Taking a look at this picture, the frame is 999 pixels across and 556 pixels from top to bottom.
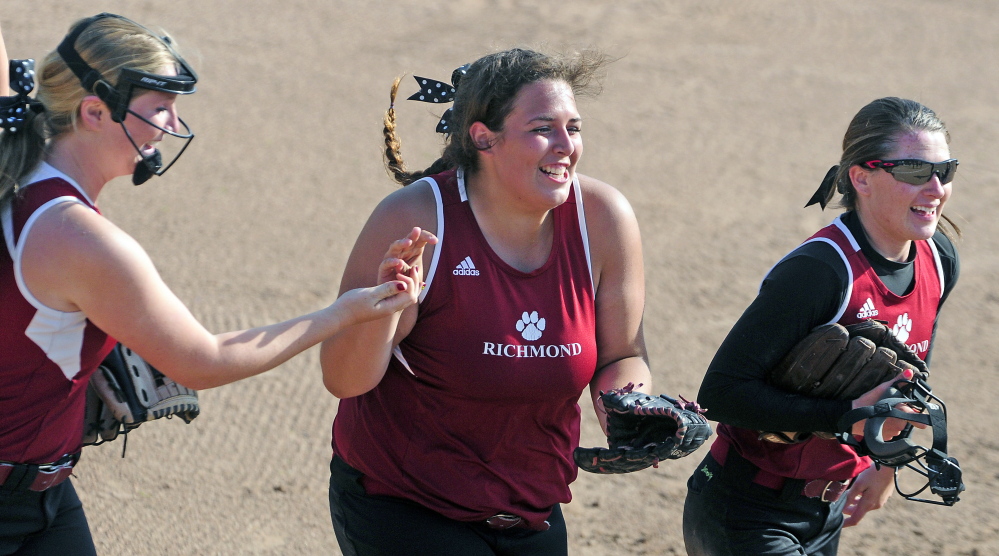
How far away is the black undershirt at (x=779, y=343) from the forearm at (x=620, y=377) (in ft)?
0.96

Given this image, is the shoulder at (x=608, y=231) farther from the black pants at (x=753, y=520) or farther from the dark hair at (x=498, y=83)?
the black pants at (x=753, y=520)

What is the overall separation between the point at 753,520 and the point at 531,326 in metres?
1.08

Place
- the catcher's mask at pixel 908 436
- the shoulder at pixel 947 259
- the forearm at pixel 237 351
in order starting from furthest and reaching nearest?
1. the shoulder at pixel 947 259
2. the catcher's mask at pixel 908 436
3. the forearm at pixel 237 351

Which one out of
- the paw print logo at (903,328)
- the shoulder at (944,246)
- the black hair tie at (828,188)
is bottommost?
the paw print logo at (903,328)

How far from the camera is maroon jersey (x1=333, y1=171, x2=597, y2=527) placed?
2.94m

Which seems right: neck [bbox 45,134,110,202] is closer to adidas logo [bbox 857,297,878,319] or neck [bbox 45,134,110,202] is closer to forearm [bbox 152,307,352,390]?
forearm [bbox 152,307,352,390]

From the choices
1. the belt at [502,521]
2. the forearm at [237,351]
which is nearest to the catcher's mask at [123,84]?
the forearm at [237,351]

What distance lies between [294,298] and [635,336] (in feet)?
14.4

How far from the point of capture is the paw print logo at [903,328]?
3382 mm

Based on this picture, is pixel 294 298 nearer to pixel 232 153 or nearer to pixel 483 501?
pixel 232 153

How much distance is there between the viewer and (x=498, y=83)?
3031mm

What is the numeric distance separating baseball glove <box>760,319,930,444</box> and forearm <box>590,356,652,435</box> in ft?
1.51

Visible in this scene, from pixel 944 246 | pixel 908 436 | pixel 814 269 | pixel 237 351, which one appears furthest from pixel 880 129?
pixel 237 351

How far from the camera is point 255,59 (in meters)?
11.4
